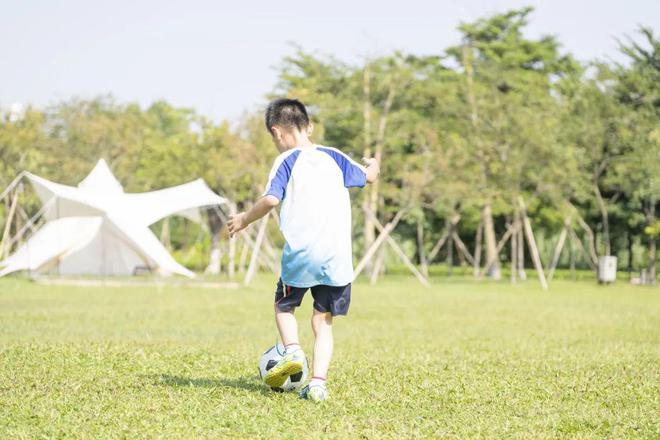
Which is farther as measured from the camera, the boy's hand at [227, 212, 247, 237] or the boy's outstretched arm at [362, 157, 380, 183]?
the boy's outstretched arm at [362, 157, 380, 183]

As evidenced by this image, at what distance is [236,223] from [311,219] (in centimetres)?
48

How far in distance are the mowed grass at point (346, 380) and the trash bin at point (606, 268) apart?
61.1ft

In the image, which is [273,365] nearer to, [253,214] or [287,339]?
[287,339]

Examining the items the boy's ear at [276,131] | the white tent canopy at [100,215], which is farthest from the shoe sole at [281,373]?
the white tent canopy at [100,215]

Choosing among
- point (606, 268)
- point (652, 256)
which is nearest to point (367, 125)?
point (606, 268)

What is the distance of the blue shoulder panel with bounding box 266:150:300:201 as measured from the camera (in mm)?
6266

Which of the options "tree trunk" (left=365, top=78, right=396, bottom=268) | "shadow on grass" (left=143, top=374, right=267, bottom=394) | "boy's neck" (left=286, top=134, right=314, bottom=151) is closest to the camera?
"boy's neck" (left=286, top=134, right=314, bottom=151)

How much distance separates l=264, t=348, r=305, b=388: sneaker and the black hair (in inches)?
57.0

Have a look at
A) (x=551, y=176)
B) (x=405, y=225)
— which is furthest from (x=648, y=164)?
(x=405, y=225)

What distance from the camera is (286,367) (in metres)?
6.20

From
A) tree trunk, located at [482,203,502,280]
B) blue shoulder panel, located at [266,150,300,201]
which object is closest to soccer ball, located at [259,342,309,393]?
blue shoulder panel, located at [266,150,300,201]

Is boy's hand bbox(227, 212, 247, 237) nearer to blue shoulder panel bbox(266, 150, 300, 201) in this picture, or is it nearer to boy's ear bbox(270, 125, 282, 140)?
blue shoulder panel bbox(266, 150, 300, 201)

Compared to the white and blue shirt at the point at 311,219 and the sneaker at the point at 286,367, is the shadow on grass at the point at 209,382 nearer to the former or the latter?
the sneaker at the point at 286,367

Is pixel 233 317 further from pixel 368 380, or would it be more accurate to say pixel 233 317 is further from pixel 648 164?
pixel 648 164
